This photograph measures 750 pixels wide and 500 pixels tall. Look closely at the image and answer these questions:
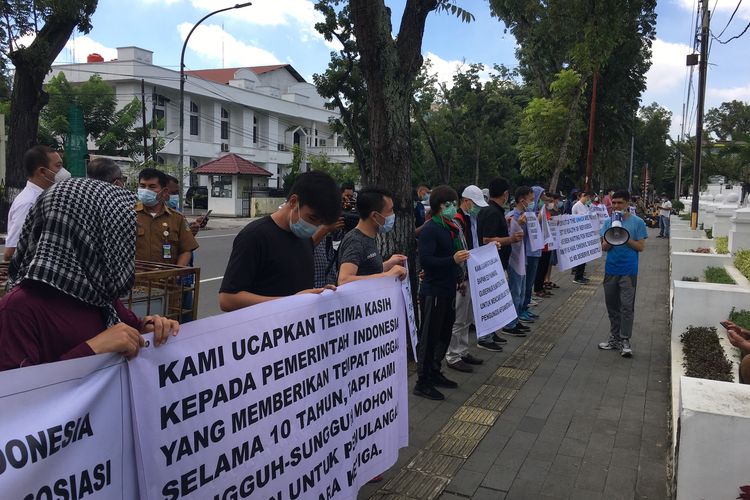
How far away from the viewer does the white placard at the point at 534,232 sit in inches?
309

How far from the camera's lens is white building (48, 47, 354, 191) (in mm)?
39781

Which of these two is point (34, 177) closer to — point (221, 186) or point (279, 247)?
point (279, 247)

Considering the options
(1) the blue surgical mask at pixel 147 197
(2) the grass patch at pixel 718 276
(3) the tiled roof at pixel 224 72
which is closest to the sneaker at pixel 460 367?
(1) the blue surgical mask at pixel 147 197

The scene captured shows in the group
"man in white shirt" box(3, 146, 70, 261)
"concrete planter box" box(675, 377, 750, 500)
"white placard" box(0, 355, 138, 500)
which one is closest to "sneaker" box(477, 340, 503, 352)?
"concrete planter box" box(675, 377, 750, 500)

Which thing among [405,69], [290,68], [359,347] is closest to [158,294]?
[359,347]

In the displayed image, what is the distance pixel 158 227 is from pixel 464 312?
3.06 meters

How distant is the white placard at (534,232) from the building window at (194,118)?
132 ft

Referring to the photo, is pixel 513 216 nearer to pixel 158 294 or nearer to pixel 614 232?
pixel 614 232

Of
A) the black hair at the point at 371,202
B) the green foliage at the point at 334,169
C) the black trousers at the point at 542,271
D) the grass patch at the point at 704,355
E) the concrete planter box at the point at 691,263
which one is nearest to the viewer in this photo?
the black hair at the point at 371,202

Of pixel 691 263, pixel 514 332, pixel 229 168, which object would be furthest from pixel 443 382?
pixel 229 168

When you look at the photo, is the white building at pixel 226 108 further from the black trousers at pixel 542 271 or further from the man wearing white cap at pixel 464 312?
the man wearing white cap at pixel 464 312

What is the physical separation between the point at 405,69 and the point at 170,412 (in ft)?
15.6

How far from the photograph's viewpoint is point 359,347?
310 cm

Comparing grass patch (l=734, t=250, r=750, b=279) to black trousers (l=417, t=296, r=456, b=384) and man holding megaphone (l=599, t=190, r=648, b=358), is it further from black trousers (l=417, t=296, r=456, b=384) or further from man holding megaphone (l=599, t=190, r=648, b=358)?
black trousers (l=417, t=296, r=456, b=384)
